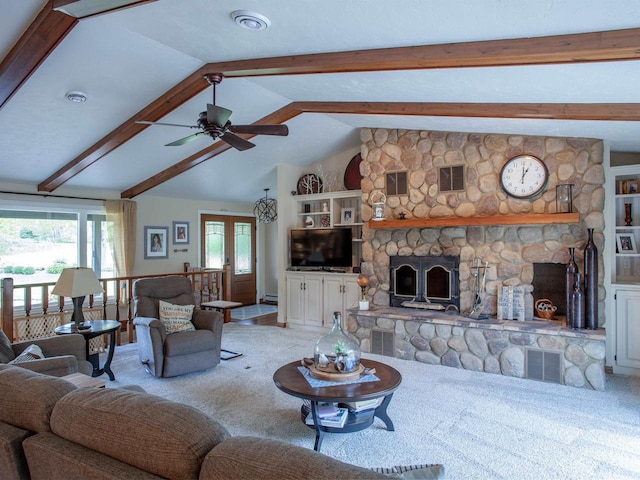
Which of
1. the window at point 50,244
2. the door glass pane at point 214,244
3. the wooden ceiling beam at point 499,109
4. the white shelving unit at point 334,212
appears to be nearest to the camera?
the wooden ceiling beam at point 499,109

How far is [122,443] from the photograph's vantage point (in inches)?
44.4

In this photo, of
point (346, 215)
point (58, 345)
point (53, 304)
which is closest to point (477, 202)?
point (346, 215)

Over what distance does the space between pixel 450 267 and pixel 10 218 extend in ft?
20.4

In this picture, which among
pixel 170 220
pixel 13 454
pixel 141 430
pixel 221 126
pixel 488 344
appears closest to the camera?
pixel 141 430

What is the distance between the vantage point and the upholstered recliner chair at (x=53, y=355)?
8.82ft

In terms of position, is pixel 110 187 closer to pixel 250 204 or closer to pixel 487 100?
pixel 250 204

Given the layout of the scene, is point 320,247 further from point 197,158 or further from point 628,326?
point 628,326

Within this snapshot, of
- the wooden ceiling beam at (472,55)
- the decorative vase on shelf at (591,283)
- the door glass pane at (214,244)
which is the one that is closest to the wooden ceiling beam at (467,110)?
the wooden ceiling beam at (472,55)

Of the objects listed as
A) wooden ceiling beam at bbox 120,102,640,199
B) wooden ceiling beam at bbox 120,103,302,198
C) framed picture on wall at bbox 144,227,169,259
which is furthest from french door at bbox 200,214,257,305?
wooden ceiling beam at bbox 120,102,640,199

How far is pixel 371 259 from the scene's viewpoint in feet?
19.2

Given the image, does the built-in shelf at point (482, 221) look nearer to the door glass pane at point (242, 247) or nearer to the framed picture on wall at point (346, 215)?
the framed picture on wall at point (346, 215)

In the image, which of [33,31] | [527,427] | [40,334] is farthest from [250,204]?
[527,427]

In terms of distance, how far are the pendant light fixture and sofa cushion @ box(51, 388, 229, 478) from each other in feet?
24.5

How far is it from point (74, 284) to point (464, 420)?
374cm
